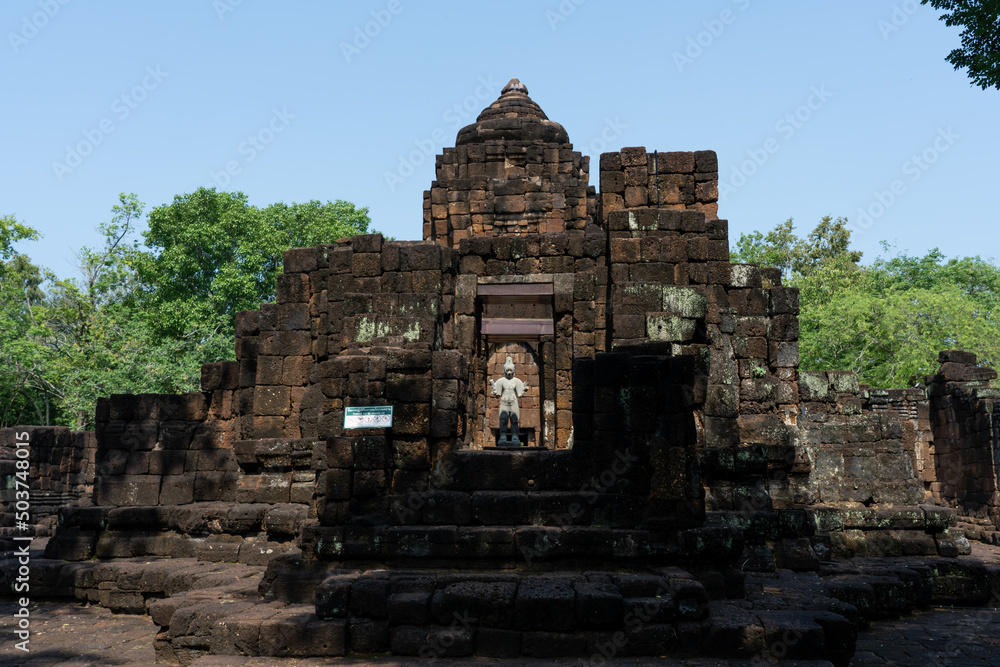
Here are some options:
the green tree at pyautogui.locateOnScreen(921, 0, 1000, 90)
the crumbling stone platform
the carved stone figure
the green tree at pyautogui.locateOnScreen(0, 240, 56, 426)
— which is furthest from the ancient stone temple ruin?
the green tree at pyautogui.locateOnScreen(0, 240, 56, 426)

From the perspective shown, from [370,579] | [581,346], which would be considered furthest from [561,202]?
[370,579]

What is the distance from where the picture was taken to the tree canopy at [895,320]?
24266 millimetres

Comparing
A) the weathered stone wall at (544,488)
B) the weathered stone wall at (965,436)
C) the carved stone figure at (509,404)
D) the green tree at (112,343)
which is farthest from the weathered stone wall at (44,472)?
the weathered stone wall at (965,436)

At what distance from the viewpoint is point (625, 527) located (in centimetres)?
741

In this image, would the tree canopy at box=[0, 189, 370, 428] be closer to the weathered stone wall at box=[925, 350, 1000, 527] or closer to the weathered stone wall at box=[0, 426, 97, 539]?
the weathered stone wall at box=[0, 426, 97, 539]

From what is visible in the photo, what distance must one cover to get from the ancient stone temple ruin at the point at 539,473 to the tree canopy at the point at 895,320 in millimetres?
8242

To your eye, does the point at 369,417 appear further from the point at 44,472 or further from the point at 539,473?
the point at 44,472

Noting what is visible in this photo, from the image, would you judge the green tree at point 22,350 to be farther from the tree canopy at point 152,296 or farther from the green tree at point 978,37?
the green tree at point 978,37

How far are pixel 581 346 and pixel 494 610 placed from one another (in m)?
5.57

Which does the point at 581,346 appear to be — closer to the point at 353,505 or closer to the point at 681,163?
the point at 681,163

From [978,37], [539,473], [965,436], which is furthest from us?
[965,436]

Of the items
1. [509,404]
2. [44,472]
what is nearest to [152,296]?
[44,472]

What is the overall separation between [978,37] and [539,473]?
12.1 m

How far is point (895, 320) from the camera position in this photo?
2472 centimetres
